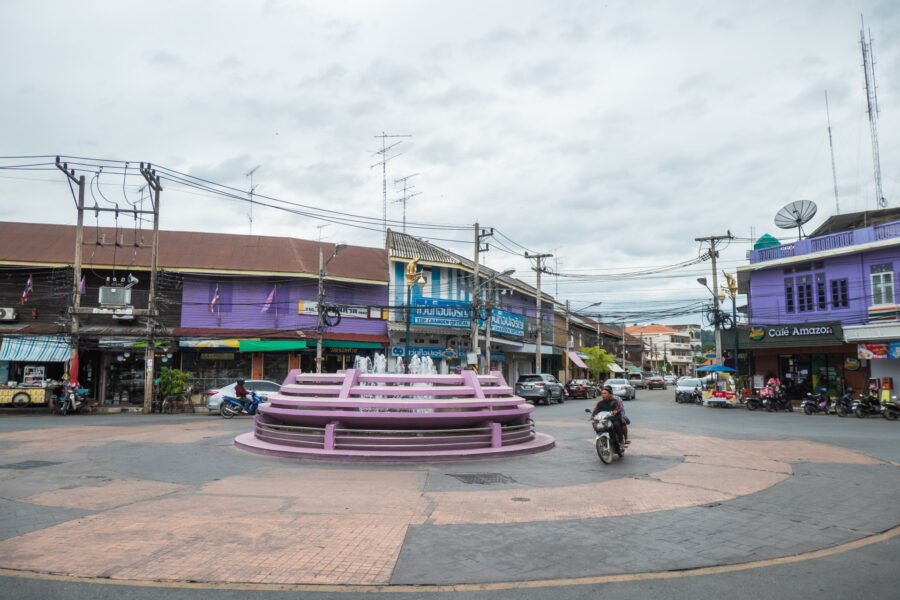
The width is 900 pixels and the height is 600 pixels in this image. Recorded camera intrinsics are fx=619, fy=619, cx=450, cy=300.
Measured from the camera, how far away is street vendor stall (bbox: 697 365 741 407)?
34.9 m

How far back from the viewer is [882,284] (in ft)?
103

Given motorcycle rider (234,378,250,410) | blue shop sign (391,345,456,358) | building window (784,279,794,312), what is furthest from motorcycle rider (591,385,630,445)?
building window (784,279,794,312)

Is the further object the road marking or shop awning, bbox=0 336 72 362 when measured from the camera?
shop awning, bbox=0 336 72 362

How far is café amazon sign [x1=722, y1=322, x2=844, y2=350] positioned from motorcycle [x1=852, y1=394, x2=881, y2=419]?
612 centimetres

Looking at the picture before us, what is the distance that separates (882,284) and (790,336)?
4.97 metres

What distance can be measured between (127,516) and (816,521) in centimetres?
816

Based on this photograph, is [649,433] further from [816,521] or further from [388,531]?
[388,531]

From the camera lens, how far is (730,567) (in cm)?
561

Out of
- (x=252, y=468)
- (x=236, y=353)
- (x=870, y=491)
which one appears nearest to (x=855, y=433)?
(x=870, y=491)

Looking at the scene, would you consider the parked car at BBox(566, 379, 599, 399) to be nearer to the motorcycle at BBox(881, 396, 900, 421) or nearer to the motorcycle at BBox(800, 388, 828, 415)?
the motorcycle at BBox(800, 388, 828, 415)

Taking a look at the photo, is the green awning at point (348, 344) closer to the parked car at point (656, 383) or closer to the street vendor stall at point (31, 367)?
the street vendor stall at point (31, 367)

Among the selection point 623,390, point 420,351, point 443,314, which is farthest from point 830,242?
point 420,351

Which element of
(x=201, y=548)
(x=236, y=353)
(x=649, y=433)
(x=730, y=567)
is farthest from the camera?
(x=236, y=353)

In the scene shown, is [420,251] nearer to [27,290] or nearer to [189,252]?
[189,252]
